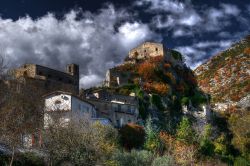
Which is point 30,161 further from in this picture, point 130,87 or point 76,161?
point 130,87

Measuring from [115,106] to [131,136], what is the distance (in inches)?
447

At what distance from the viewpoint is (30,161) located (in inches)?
1689

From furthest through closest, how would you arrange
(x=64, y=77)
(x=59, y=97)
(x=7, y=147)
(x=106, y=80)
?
1. (x=106, y=80)
2. (x=64, y=77)
3. (x=59, y=97)
4. (x=7, y=147)

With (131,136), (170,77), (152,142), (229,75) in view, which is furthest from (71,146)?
(229,75)

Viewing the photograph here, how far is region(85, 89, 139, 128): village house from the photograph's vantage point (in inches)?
3159

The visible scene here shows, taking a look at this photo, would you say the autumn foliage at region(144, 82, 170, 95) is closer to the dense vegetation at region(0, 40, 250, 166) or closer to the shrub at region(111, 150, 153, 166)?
the dense vegetation at region(0, 40, 250, 166)

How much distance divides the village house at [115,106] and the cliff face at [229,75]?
51.6 meters

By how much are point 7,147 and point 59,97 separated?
2696cm

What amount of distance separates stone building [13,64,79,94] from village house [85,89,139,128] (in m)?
5.55

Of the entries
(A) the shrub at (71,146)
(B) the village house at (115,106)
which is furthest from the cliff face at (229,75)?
(A) the shrub at (71,146)

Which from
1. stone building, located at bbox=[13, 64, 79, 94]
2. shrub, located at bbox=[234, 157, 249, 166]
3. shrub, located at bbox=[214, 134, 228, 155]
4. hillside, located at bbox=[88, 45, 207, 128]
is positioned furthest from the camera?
hillside, located at bbox=[88, 45, 207, 128]

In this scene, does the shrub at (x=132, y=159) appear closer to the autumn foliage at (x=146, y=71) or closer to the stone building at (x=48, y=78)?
the stone building at (x=48, y=78)

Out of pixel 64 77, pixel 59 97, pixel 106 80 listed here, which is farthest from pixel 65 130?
pixel 106 80

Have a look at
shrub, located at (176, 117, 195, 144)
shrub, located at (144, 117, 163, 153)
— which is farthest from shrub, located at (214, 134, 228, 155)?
shrub, located at (144, 117, 163, 153)
